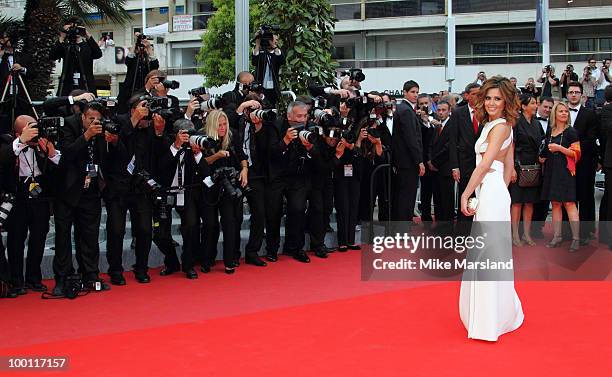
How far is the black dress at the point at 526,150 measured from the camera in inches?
394

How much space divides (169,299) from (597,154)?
577 cm

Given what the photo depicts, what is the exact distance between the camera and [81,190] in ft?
25.3

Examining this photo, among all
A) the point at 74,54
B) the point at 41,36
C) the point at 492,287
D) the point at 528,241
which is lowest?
the point at 528,241

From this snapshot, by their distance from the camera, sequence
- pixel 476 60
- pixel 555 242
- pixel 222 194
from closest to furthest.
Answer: pixel 222 194
pixel 555 242
pixel 476 60

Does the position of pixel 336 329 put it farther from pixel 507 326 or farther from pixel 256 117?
pixel 256 117

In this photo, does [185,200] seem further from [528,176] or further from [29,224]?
[528,176]

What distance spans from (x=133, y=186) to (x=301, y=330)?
9.05 feet

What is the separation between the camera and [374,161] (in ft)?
34.8

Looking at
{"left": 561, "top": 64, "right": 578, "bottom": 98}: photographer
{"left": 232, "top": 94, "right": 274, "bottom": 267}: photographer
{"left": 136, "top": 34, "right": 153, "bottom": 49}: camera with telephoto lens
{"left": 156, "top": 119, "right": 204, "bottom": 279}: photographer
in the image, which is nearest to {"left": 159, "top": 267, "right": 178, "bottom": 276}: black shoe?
{"left": 156, "top": 119, "right": 204, "bottom": 279}: photographer

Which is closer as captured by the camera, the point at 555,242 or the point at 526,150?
the point at 555,242

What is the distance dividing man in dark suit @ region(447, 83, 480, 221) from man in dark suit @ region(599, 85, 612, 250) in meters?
2.01

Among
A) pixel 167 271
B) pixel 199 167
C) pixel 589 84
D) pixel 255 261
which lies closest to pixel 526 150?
pixel 255 261

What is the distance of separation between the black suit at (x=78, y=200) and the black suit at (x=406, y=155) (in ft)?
11.4

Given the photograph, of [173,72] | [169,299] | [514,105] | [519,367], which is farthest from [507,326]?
[173,72]
